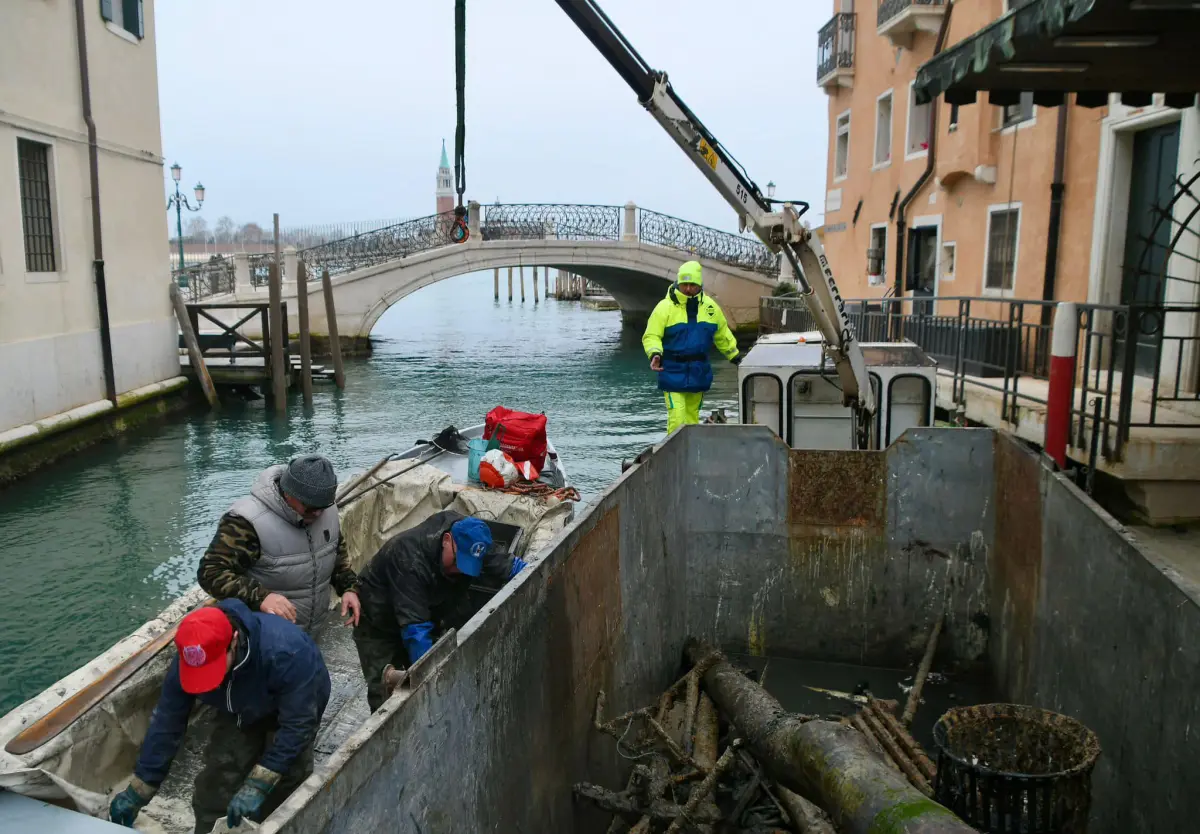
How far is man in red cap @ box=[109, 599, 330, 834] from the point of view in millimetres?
3359

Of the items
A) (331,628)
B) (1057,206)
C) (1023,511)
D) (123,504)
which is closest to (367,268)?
(123,504)

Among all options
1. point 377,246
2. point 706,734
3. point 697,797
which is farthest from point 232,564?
point 377,246

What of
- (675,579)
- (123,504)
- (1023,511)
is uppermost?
(1023,511)

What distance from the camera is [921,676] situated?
546cm

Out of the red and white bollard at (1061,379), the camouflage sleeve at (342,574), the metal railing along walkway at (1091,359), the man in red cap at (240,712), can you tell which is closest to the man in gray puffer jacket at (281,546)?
the camouflage sleeve at (342,574)

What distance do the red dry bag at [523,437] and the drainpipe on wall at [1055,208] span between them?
24.5 ft

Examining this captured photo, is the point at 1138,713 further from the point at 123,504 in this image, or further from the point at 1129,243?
the point at 123,504

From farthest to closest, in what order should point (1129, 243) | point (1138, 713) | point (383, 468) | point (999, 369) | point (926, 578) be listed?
1. point (1129, 243)
2. point (999, 369)
3. point (383, 468)
4. point (926, 578)
5. point (1138, 713)

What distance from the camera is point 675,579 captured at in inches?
237

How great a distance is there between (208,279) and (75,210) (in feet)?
45.5

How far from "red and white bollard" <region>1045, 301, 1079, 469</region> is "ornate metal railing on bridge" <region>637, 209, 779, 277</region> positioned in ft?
79.3

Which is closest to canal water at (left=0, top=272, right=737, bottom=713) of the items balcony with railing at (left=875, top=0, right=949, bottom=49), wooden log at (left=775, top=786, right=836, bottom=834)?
wooden log at (left=775, top=786, right=836, bottom=834)

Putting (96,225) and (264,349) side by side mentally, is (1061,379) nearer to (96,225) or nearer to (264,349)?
(96,225)

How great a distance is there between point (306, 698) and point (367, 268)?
25508mm
